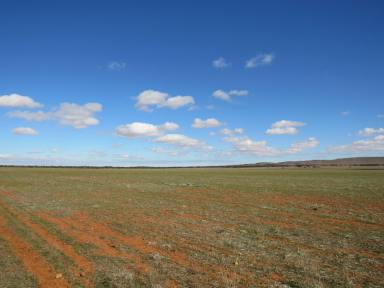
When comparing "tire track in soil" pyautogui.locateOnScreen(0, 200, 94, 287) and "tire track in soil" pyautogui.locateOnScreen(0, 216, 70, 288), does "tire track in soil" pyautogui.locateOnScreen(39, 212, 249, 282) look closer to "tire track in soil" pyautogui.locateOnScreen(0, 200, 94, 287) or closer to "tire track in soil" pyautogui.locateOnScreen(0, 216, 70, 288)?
"tire track in soil" pyautogui.locateOnScreen(0, 200, 94, 287)

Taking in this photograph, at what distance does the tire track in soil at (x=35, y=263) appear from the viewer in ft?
29.4

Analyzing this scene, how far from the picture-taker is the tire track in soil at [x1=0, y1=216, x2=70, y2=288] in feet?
29.4

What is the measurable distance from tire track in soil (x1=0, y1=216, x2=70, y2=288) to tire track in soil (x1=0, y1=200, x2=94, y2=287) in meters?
0.61

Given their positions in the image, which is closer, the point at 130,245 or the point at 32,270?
the point at 32,270

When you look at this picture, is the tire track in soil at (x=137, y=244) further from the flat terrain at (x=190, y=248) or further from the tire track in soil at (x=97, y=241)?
the tire track in soil at (x=97, y=241)

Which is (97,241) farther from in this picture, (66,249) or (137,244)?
(137,244)

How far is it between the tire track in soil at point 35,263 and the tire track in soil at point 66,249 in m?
0.61

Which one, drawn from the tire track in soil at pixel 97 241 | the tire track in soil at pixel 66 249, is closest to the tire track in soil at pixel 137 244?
the tire track in soil at pixel 97 241

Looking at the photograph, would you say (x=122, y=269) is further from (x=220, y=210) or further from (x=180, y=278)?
(x=220, y=210)

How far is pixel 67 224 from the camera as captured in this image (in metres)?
17.2

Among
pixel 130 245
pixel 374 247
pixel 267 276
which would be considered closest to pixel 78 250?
pixel 130 245

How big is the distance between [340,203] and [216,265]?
20.3m

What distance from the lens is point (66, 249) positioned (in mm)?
12227

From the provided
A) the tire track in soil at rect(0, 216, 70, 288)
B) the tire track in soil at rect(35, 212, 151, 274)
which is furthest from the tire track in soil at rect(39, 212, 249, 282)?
the tire track in soil at rect(0, 216, 70, 288)
